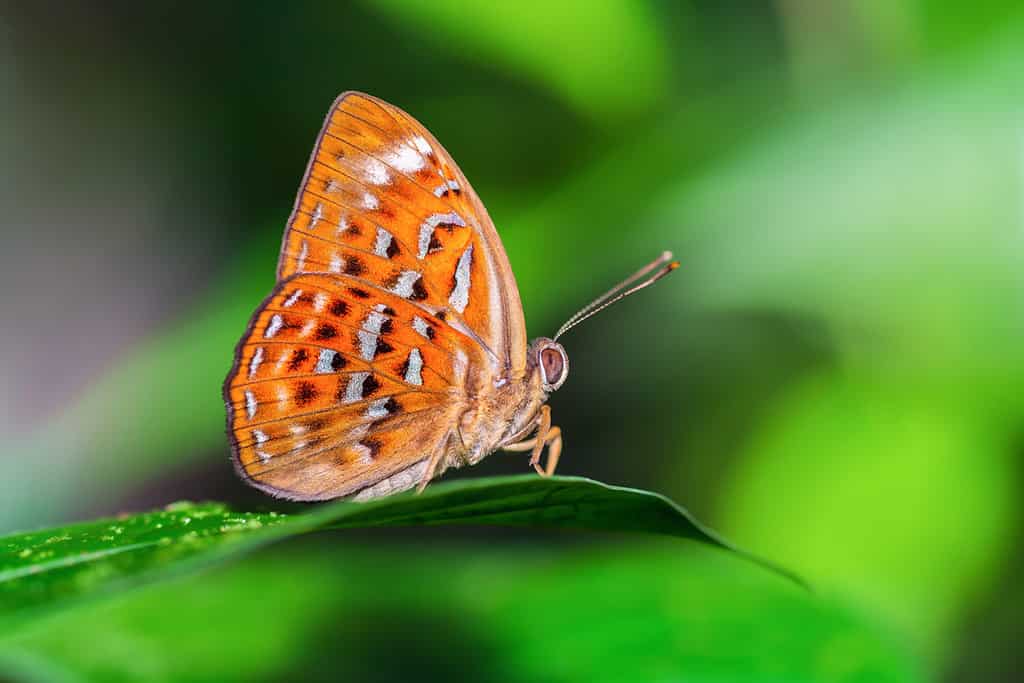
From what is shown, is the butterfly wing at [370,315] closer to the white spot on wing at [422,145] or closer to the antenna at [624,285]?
the white spot on wing at [422,145]

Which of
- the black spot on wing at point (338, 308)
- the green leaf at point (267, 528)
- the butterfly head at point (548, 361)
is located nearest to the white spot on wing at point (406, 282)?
the black spot on wing at point (338, 308)

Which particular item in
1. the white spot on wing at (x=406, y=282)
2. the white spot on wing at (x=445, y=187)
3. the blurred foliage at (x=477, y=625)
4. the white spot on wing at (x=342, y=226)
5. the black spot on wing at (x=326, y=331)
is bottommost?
the blurred foliage at (x=477, y=625)

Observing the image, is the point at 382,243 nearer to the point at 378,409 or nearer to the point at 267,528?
the point at 378,409

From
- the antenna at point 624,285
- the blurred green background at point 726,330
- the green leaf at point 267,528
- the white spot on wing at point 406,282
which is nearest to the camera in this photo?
the green leaf at point 267,528

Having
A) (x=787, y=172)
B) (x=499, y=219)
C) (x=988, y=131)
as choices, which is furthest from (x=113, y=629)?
(x=988, y=131)

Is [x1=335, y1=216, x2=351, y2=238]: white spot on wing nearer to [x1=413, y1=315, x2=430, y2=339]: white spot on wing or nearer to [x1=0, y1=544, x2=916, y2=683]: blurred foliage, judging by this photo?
[x1=413, y1=315, x2=430, y2=339]: white spot on wing
